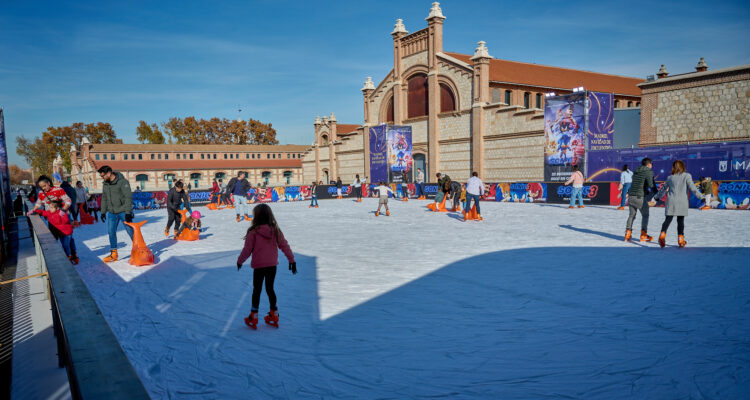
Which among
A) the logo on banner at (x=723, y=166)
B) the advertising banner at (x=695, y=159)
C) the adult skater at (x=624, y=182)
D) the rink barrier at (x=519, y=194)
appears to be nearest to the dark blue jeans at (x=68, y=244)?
the rink barrier at (x=519, y=194)

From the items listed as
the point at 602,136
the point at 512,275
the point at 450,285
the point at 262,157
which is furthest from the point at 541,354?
the point at 262,157

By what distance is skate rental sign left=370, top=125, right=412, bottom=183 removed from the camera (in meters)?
29.0

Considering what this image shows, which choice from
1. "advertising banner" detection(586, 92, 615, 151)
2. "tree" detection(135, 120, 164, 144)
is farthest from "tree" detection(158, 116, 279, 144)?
"advertising banner" detection(586, 92, 615, 151)

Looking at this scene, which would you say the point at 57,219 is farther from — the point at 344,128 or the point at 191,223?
the point at 344,128

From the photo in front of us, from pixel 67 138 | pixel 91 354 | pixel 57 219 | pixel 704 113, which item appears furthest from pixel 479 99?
pixel 67 138

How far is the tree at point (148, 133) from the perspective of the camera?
238 ft

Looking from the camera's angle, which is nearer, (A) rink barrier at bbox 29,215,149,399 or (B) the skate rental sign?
(A) rink barrier at bbox 29,215,149,399

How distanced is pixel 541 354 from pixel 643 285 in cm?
288

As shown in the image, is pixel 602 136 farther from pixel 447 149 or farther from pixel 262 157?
pixel 262 157

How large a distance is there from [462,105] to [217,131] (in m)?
55.7

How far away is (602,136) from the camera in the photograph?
70.6 feet

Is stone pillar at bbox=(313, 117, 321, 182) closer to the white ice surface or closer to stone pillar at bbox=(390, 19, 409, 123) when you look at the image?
stone pillar at bbox=(390, 19, 409, 123)

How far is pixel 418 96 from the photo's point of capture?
3081 centimetres

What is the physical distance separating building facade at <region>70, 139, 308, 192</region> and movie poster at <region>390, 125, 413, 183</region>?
84.2ft
